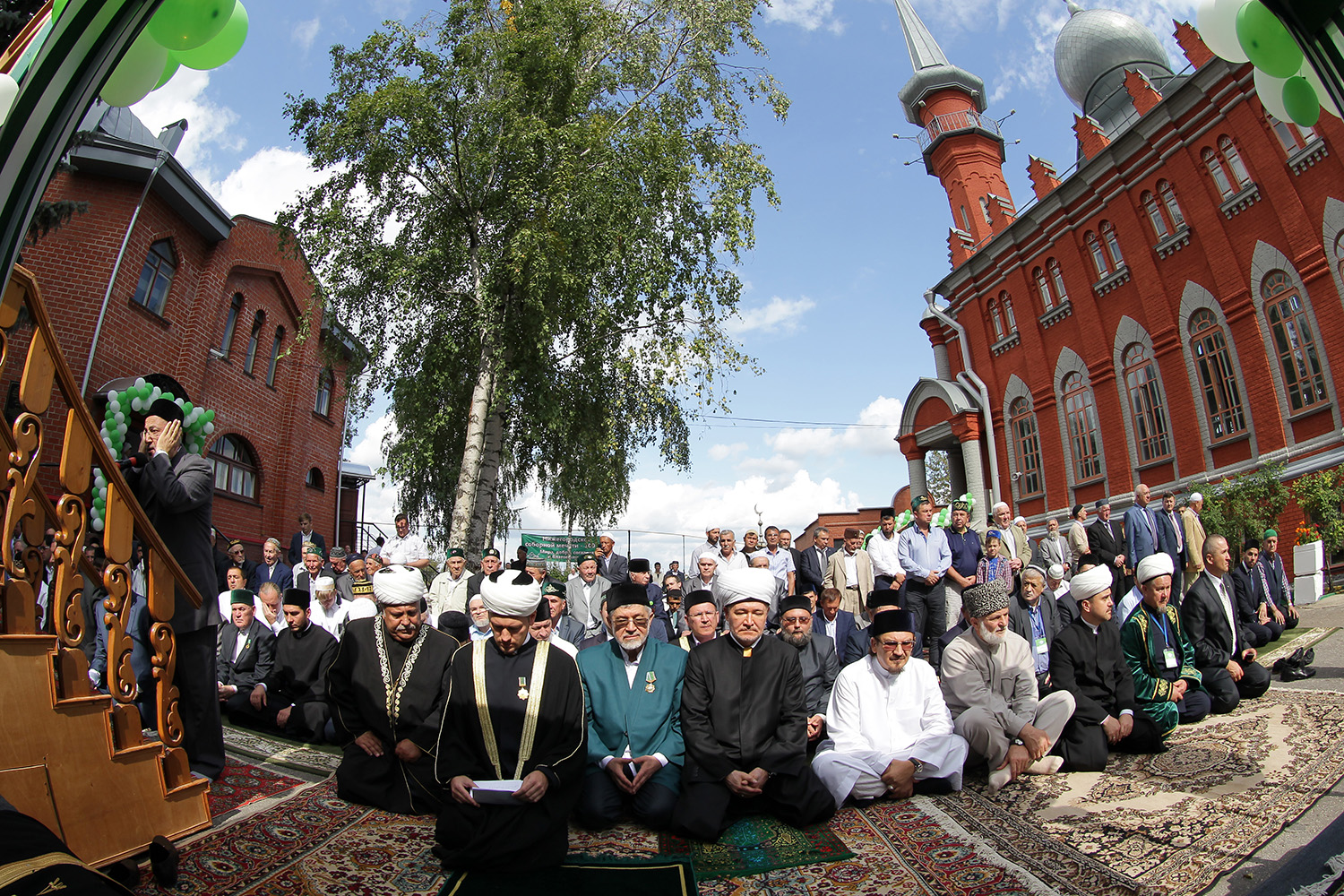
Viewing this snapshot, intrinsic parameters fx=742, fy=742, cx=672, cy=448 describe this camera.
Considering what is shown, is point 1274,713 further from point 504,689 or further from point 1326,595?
point 1326,595

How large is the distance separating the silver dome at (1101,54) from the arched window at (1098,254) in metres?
7.71

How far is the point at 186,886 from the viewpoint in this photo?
10.4ft

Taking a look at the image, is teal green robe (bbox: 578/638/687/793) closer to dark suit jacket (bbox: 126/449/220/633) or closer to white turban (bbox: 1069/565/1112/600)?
dark suit jacket (bbox: 126/449/220/633)

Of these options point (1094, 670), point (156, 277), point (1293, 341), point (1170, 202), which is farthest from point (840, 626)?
point (1170, 202)

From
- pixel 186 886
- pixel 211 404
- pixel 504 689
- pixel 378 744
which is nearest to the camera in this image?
pixel 186 886

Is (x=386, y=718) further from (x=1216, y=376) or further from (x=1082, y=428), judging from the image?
(x=1082, y=428)

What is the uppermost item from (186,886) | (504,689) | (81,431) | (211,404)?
(211,404)

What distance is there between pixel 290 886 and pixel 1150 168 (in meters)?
21.2

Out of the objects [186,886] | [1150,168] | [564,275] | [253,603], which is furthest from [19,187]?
[1150,168]

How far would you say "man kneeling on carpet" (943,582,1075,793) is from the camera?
486 centimetres

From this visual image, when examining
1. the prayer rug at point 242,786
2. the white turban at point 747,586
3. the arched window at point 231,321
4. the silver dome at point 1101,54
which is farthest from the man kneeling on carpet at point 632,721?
the silver dome at point 1101,54

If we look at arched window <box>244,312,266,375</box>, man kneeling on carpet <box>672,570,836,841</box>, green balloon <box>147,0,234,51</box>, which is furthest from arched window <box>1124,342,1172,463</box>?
arched window <box>244,312,266,375</box>

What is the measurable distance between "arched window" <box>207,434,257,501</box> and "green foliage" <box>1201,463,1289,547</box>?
19206mm

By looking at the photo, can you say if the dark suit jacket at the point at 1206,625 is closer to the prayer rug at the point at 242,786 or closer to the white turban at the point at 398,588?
the white turban at the point at 398,588
